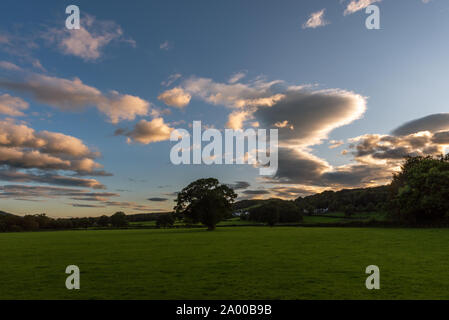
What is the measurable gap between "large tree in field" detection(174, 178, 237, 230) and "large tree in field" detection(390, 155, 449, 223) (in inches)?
1658

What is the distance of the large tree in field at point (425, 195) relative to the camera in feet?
202

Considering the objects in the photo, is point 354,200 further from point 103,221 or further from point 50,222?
point 50,222

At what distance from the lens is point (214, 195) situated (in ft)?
255

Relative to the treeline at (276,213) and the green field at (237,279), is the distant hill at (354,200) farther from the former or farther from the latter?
the green field at (237,279)

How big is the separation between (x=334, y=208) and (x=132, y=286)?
527 ft

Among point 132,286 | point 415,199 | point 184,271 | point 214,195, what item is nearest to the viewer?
point 132,286

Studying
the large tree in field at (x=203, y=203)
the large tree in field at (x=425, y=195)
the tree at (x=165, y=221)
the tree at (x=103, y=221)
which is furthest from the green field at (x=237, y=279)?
the tree at (x=103, y=221)

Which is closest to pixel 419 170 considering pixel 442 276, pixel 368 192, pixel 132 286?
pixel 442 276

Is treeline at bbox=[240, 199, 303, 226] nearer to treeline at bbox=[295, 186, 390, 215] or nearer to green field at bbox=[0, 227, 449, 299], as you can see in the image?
treeline at bbox=[295, 186, 390, 215]

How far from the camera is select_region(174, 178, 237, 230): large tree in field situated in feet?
254

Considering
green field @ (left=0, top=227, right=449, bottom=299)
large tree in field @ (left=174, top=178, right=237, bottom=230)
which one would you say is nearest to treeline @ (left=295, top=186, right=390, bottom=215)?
large tree in field @ (left=174, top=178, right=237, bottom=230)

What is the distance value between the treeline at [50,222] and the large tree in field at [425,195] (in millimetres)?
126211

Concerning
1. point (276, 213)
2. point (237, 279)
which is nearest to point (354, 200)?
point (276, 213)
